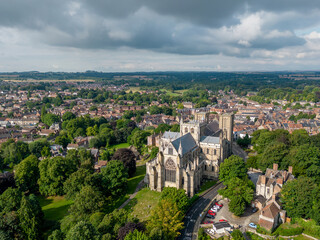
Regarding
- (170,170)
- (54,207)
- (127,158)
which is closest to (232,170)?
(170,170)

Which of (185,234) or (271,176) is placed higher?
(271,176)

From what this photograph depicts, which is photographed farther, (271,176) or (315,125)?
(315,125)

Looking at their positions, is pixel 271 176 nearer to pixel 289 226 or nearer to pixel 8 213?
pixel 289 226

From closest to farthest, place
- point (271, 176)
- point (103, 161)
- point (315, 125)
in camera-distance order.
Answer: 1. point (271, 176)
2. point (103, 161)
3. point (315, 125)

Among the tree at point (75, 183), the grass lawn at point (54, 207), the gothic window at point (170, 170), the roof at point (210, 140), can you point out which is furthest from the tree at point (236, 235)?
the grass lawn at point (54, 207)

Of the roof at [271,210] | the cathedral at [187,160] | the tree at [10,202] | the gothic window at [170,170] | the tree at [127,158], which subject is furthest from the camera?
the tree at [127,158]

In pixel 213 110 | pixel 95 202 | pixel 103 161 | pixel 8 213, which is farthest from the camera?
pixel 213 110

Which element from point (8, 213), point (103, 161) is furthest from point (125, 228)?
point (103, 161)

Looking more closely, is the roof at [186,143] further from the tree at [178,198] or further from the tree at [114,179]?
the tree at [114,179]
